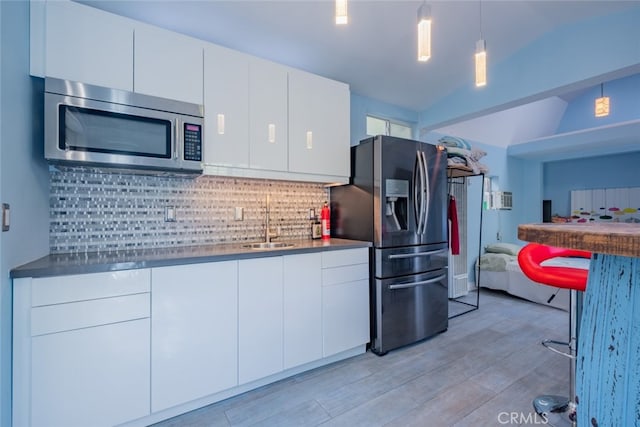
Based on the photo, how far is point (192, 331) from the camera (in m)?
1.65

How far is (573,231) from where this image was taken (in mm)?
707

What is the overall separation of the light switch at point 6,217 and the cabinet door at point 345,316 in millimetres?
1743

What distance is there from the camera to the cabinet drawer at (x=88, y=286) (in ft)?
4.32

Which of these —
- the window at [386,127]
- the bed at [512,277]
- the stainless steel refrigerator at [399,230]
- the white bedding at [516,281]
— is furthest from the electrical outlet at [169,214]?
the white bedding at [516,281]

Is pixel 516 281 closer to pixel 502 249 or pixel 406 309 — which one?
pixel 502 249

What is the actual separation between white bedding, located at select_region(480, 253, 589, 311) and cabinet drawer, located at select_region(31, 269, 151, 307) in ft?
13.8

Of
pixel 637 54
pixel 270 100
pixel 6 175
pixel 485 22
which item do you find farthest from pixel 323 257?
pixel 637 54

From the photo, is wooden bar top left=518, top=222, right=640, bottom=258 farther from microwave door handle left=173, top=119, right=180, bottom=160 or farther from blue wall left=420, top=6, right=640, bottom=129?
blue wall left=420, top=6, right=640, bottom=129

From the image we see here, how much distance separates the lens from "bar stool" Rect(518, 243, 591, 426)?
137 cm

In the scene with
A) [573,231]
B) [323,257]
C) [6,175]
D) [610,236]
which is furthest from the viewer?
[323,257]

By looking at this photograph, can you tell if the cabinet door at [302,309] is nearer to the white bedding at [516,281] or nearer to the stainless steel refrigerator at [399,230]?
the stainless steel refrigerator at [399,230]

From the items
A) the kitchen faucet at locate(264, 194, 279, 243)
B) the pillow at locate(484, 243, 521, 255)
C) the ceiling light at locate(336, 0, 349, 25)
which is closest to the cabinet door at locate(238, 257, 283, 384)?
the kitchen faucet at locate(264, 194, 279, 243)

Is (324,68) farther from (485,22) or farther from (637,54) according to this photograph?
(637,54)

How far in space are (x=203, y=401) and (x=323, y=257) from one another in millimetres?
1187
